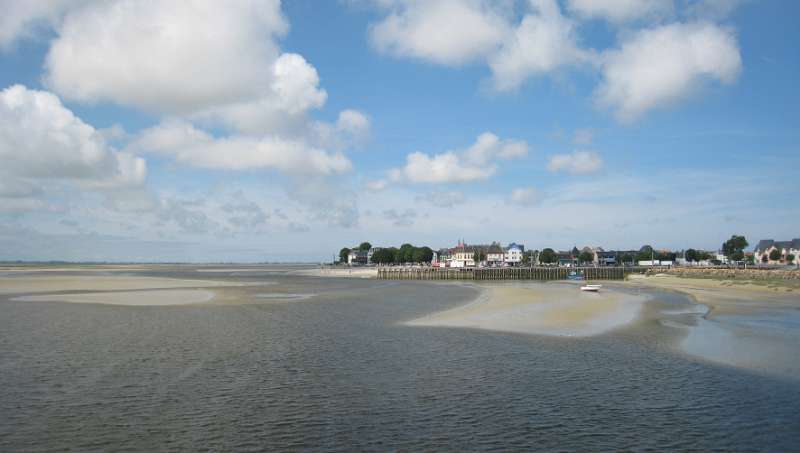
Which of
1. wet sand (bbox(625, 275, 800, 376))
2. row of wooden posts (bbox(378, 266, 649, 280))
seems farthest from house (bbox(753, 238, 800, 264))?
wet sand (bbox(625, 275, 800, 376))

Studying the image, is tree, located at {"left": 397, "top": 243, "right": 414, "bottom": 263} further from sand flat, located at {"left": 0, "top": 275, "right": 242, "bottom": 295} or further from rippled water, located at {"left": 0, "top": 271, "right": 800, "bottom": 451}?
rippled water, located at {"left": 0, "top": 271, "right": 800, "bottom": 451}

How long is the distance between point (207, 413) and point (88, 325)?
18.8 m

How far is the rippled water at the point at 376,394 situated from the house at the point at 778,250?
161 metres

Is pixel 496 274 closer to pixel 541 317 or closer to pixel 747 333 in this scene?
pixel 541 317

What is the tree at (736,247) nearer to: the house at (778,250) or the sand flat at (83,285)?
the house at (778,250)

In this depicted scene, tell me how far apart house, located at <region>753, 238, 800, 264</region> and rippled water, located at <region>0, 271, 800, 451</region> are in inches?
6348

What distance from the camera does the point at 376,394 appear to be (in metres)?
14.4

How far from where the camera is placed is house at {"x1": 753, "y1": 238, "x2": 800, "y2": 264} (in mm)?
152500

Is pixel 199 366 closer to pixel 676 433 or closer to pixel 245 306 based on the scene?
pixel 676 433

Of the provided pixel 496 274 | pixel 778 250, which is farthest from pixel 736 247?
pixel 496 274

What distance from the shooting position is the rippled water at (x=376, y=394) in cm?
1091

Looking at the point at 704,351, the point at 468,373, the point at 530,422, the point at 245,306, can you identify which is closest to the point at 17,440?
the point at 530,422

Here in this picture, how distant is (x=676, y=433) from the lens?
1130cm

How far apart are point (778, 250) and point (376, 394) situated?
7205 inches
